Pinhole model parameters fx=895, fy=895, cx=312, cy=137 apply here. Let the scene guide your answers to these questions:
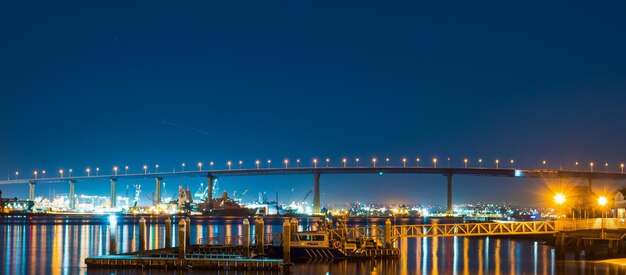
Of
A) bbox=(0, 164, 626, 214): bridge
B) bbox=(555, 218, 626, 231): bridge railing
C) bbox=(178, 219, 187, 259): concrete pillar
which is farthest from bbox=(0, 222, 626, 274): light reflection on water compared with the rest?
bbox=(0, 164, 626, 214): bridge

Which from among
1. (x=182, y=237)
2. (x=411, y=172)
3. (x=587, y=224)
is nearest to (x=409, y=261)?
(x=587, y=224)

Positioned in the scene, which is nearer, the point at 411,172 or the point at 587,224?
the point at 587,224

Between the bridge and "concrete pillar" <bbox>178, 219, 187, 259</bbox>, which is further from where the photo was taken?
the bridge

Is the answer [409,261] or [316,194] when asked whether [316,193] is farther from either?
[409,261]

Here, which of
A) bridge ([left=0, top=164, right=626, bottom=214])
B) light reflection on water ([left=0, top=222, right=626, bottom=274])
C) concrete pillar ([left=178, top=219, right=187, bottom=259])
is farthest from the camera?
bridge ([left=0, top=164, right=626, bottom=214])

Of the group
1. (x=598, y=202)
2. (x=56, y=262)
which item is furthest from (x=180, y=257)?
(x=598, y=202)

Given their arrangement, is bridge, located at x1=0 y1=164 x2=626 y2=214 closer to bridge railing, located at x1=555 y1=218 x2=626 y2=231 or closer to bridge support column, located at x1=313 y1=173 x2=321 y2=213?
bridge support column, located at x1=313 y1=173 x2=321 y2=213

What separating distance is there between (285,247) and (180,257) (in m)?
4.76

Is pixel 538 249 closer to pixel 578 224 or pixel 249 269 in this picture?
pixel 578 224

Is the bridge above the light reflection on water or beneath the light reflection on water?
above

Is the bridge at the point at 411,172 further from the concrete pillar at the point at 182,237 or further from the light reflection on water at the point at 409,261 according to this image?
the concrete pillar at the point at 182,237

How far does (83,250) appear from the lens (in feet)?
188

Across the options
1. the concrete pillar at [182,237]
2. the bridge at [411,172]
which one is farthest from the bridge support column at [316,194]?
the concrete pillar at [182,237]

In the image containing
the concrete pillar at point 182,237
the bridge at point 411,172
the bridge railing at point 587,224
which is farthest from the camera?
the bridge at point 411,172
